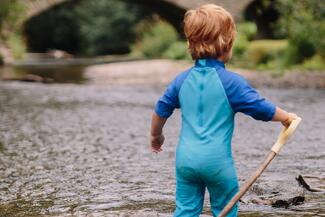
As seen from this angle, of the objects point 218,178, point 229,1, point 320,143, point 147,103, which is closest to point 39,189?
point 218,178

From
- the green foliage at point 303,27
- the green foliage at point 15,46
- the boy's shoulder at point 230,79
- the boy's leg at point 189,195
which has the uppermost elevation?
the boy's shoulder at point 230,79

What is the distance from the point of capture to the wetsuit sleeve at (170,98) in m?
2.89

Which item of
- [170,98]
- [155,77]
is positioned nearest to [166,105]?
[170,98]

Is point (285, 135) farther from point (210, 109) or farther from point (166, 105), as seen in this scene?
point (166, 105)

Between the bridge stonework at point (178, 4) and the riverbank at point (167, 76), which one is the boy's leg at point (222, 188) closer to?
the riverbank at point (167, 76)

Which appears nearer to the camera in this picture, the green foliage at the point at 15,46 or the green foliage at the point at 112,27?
the green foliage at the point at 15,46

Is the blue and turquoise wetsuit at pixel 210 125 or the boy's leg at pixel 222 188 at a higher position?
the blue and turquoise wetsuit at pixel 210 125

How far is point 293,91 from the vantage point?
11.5 m

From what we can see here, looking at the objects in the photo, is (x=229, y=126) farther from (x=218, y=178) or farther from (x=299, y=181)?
(x=299, y=181)

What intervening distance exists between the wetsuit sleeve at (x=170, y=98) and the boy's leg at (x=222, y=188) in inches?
13.3

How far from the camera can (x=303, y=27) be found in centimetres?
1435

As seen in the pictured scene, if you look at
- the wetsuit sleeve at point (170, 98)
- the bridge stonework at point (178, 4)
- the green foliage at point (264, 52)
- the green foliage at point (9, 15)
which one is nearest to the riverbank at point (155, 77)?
the green foliage at point (264, 52)

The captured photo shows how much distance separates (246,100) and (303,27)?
11948 millimetres

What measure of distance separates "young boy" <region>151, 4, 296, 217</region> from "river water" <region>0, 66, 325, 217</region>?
34.0 inches
